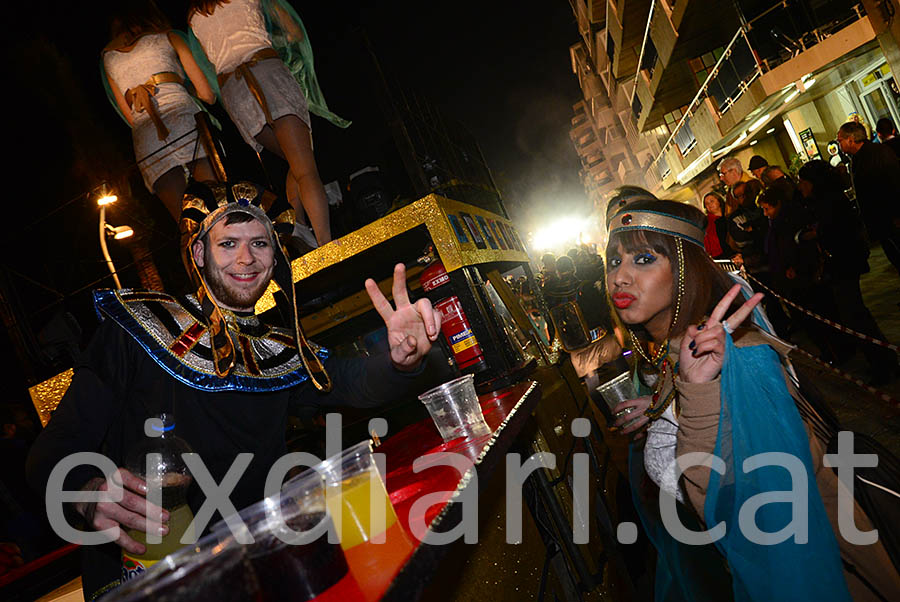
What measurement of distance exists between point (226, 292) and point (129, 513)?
1306 millimetres

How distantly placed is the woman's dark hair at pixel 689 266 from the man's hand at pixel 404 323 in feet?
4.32

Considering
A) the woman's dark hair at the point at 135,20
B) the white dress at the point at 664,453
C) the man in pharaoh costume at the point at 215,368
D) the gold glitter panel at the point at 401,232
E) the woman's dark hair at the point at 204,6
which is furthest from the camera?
the woman's dark hair at the point at 135,20

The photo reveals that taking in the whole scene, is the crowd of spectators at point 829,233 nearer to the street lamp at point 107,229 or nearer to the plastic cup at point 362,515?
the plastic cup at point 362,515

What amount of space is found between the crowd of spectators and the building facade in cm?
757

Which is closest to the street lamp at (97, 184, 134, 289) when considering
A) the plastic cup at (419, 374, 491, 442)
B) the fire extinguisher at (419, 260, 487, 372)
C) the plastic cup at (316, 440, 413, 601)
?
the fire extinguisher at (419, 260, 487, 372)

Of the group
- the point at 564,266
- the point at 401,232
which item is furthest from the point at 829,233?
the point at 401,232

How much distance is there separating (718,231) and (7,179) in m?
10.6

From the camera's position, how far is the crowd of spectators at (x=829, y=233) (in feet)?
15.6

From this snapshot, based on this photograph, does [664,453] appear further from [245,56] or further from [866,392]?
[245,56]

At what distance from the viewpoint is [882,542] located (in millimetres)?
1758

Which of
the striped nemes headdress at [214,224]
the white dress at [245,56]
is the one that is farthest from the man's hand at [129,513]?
the white dress at [245,56]

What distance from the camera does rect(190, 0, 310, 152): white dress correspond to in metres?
3.23

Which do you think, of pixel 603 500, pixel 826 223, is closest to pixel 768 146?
pixel 826 223

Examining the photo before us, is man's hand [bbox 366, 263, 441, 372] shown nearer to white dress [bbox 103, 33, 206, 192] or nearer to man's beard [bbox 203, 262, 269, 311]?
man's beard [bbox 203, 262, 269, 311]
